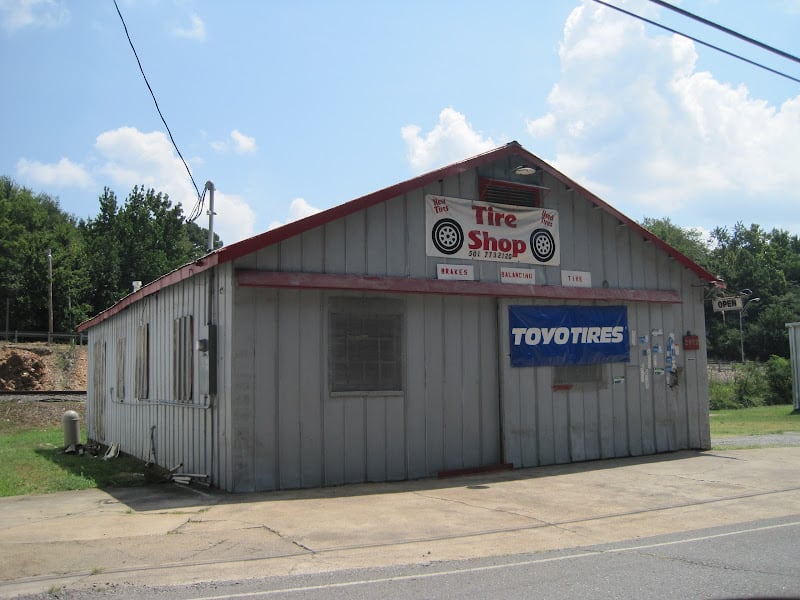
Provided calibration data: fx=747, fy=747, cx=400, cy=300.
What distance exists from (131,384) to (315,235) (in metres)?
7.32

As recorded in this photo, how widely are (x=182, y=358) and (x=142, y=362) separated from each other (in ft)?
10.2

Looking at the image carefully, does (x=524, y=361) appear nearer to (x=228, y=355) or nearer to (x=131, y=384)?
(x=228, y=355)

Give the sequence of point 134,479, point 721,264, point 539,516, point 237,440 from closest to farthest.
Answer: point 539,516 < point 237,440 < point 134,479 < point 721,264

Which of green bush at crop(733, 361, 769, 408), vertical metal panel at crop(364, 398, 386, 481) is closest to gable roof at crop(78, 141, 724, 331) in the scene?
vertical metal panel at crop(364, 398, 386, 481)

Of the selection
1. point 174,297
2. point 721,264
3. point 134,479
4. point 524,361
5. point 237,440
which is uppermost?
point 721,264

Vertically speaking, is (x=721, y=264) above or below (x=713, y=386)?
above

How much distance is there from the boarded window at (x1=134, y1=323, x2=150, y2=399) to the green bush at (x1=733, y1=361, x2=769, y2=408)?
A: 29494 millimetres

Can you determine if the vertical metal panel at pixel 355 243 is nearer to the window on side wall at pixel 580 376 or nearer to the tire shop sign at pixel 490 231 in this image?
the tire shop sign at pixel 490 231

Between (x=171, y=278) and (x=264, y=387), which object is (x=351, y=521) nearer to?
(x=264, y=387)

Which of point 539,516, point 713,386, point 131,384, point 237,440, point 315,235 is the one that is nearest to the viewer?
point 539,516

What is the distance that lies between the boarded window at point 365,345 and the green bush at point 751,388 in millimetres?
28974

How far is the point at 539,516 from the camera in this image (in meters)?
8.76

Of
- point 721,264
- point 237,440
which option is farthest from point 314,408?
point 721,264

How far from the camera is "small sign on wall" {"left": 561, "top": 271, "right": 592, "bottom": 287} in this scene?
44.8ft
